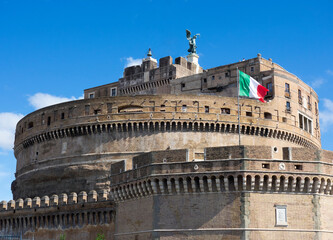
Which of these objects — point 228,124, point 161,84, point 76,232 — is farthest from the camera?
point 161,84

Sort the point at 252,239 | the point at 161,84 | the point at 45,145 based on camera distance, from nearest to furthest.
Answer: the point at 252,239, the point at 45,145, the point at 161,84

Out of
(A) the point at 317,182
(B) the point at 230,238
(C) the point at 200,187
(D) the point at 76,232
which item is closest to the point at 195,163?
(C) the point at 200,187

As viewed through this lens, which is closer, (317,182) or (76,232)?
(317,182)

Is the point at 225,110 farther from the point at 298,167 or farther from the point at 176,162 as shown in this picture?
the point at 298,167

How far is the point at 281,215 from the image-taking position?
1022 inches

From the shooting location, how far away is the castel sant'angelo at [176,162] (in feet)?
85.4

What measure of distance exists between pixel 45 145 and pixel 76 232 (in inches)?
616

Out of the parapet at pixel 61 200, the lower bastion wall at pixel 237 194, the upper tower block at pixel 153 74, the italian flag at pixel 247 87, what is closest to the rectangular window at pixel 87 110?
the parapet at pixel 61 200

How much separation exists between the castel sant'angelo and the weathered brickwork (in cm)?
7

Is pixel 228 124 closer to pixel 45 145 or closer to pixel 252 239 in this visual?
pixel 45 145

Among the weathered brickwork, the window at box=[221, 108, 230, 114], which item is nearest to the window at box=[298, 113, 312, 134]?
the weathered brickwork

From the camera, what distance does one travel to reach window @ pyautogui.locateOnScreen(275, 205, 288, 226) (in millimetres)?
25875

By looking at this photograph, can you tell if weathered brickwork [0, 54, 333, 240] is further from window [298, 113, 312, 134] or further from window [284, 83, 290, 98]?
window [298, 113, 312, 134]

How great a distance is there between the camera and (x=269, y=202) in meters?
26.0
